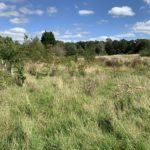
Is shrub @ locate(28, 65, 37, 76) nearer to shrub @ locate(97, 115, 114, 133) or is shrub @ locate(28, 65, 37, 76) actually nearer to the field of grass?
the field of grass

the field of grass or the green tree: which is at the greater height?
the green tree

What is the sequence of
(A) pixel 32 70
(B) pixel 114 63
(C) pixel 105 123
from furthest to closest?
(B) pixel 114 63 → (A) pixel 32 70 → (C) pixel 105 123

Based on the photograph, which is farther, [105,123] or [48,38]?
[48,38]

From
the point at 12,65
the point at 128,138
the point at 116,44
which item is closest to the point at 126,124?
the point at 128,138

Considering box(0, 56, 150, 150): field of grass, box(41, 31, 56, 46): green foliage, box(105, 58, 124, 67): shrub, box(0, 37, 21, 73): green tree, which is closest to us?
box(0, 56, 150, 150): field of grass

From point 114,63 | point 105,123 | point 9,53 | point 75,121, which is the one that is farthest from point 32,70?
point 105,123

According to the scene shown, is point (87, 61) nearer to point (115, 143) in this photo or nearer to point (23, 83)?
point (23, 83)

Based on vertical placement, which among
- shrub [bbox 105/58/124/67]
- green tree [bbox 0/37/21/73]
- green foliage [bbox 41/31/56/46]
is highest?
green foliage [bbox 41/31/56/46]

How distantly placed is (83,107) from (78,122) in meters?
1.18

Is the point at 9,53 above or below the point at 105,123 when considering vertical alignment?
above

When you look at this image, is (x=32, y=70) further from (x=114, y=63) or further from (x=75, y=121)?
(x=75, y=121)

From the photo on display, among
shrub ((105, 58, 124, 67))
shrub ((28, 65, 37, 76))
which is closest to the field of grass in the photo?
shrub ((28, 65, 37, 76))

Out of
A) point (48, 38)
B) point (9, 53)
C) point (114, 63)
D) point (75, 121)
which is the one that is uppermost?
point (48, 38)

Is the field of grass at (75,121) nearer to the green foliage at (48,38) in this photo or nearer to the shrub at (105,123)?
the shrub at (105,123)
